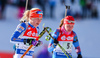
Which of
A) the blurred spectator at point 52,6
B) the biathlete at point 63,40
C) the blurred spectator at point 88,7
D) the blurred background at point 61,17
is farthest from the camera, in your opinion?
the blurred spectator at point 88,7

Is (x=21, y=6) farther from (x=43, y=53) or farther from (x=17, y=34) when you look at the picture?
(x=17, y=34)

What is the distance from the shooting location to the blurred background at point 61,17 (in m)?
10.6

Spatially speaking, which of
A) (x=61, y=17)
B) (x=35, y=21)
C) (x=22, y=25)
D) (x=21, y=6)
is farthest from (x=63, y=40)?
(x=21, y=6)

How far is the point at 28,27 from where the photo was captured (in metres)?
5.18

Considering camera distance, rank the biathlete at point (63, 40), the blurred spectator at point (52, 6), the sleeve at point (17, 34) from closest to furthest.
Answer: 1. the sleeve at point (17, 34)
2. the biathlete at point (63, 40)
3. the blurred spectator at point (52, 6)

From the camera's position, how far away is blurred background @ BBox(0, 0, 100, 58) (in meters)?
10.6

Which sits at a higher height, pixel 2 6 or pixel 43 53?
pixel 2 6

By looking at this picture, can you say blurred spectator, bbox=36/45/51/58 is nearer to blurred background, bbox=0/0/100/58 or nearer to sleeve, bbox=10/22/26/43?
blurred background, bbox=0/0/100/58

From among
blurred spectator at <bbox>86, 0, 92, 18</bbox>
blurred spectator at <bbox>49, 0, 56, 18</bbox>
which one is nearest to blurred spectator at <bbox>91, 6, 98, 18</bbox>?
blurred spectator at <bbox>86, 0, 92, 18</bbox>

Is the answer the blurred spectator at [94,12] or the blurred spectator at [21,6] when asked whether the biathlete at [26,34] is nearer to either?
the blurred spectator at [21,6]

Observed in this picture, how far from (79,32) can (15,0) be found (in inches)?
125

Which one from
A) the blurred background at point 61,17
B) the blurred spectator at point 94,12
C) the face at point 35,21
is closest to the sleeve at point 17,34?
the face at point 35,21

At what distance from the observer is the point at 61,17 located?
1173 centimetres

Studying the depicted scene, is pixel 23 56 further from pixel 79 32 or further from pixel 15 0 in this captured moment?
pixel 15 0
